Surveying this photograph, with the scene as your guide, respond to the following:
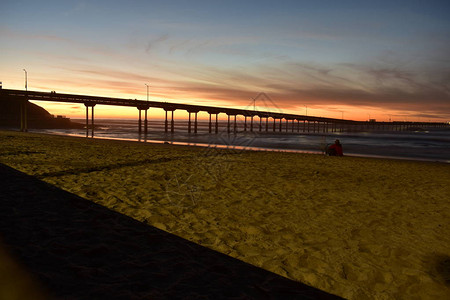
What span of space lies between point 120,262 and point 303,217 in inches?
157

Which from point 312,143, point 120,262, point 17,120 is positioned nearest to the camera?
point 120,262

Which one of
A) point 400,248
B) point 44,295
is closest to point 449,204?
point 400,248

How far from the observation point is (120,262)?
3953 mm

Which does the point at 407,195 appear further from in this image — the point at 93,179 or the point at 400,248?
the point at 93,179

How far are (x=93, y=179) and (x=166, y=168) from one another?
325cm

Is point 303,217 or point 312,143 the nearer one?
point 303,217

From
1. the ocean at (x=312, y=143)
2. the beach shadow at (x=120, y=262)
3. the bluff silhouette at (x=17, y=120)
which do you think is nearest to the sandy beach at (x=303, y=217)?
the beach shadow at (x=120, y=262)

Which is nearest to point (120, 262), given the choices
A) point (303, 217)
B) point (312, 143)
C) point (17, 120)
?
point (303, 217)

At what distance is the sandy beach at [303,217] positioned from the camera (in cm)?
408

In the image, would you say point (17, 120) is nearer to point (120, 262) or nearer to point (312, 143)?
point (312, 143)

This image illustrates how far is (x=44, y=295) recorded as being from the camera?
3018 mm

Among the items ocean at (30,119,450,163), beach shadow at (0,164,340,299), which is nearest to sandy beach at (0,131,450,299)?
beach shadow at (0,164,340,299)

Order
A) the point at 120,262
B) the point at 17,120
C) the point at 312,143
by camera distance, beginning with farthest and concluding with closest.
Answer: the point at 17,120 → the point at 312,143 → the point at 120,262

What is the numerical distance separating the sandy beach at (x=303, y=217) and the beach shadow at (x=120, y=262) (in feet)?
0.82
